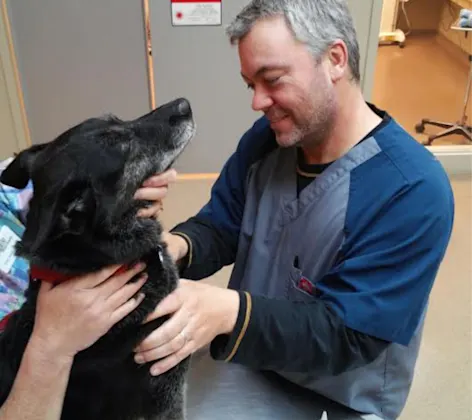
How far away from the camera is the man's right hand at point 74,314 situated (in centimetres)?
96

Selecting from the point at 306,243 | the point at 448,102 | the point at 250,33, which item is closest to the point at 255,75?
the point at 250,33

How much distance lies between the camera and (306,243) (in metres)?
1.24

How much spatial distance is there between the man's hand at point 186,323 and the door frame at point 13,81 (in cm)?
240

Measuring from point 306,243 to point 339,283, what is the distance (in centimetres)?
14

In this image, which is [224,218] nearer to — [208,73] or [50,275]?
[50,275]

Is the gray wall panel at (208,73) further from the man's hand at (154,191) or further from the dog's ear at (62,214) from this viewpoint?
the dog's ear at (62,214)

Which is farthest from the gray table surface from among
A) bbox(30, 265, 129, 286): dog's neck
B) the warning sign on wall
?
the warning sign on wall

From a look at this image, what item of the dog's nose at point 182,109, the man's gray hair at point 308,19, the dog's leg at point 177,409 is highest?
the man's gray hair at point 308,19

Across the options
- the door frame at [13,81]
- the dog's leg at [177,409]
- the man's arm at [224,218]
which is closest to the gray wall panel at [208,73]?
the door frame at [13,81]

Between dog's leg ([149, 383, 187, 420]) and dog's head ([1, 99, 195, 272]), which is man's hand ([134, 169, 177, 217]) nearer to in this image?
dog's head ([1, 99, 195, 272])

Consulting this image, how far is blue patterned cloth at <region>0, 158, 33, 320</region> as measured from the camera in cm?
139

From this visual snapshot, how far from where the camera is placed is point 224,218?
1499mm

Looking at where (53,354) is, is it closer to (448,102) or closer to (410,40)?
(448,102)

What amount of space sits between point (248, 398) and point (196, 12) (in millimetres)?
2212
